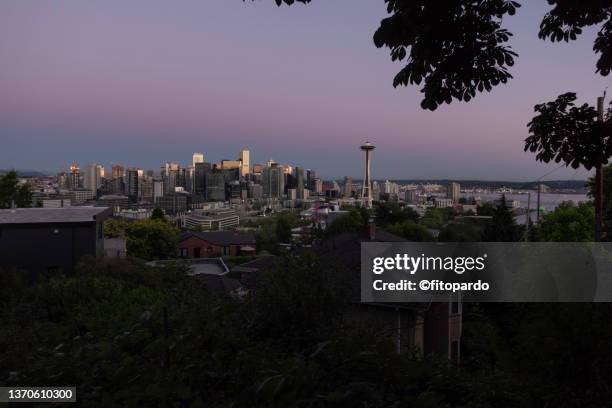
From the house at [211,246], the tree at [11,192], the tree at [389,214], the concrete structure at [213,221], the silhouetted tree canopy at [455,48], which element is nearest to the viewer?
the silhouetted tree canopy at [455,48]

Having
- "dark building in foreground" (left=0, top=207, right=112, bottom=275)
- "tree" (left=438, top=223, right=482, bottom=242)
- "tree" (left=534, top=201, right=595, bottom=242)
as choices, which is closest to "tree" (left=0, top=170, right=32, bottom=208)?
"dark building in foreground" (left=0, top=207, right=112, bottom=275)

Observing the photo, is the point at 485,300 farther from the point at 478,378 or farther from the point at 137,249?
the point at 137,249

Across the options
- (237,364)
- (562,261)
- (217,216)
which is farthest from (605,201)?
(217,216)

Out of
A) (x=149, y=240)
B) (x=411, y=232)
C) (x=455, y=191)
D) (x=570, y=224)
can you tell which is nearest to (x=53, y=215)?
(x=149, y=240)

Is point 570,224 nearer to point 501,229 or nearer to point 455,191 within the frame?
point 501,229

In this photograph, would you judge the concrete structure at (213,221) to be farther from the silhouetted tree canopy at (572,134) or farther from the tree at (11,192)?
the silhouetted tree canopy at (572,134)

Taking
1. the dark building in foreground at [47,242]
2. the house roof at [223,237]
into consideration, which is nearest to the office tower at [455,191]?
the house roof at [223,237]
